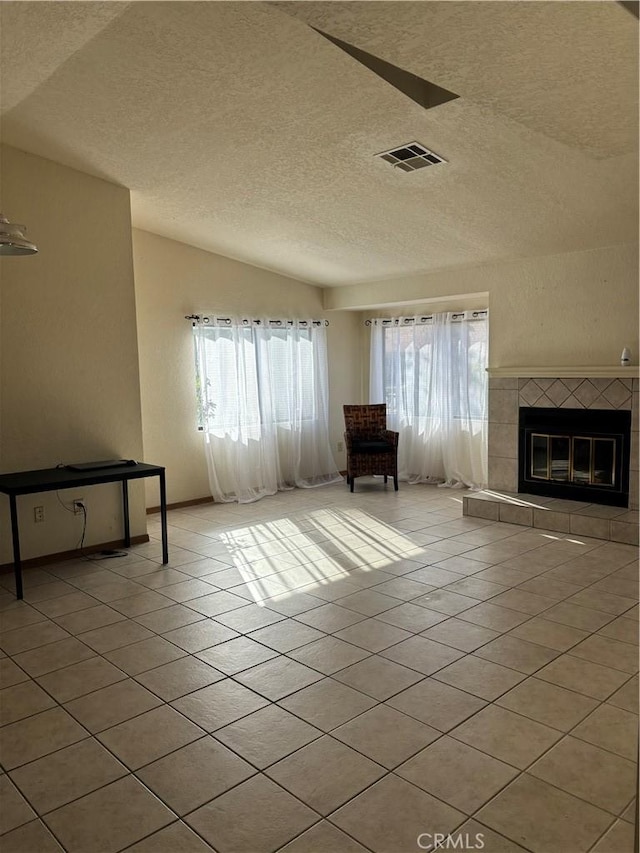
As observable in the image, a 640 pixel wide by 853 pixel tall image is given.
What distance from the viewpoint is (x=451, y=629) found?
327 centimetres

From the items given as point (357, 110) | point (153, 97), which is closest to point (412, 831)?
point (357, 110)

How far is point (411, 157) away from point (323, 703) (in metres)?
3.15

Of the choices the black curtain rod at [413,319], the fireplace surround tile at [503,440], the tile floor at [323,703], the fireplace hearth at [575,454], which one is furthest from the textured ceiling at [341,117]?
the tile floor at [323,703]

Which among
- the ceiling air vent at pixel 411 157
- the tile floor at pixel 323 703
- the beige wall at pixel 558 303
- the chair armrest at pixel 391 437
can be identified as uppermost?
the ceiling air vent at pixel 411 157

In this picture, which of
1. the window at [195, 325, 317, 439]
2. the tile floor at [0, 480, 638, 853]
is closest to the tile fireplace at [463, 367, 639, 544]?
the tile floor at [0, 480, 638, 853]

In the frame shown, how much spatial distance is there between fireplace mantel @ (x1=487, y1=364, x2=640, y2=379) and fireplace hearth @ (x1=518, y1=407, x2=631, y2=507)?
0.96ft

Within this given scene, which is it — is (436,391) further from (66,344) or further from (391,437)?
(66,344)

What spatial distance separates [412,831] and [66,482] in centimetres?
292

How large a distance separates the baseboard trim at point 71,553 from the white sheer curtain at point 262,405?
1.56 metres

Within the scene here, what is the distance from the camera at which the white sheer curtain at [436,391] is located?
22.4 feet

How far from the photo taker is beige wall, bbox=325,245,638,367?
5.04 metres

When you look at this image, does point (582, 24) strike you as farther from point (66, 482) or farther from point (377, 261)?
point (377, 261)

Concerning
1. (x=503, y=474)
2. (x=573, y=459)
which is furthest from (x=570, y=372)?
(x=503, y=474)

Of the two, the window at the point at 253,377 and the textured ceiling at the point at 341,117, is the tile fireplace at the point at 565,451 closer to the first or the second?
the textured ceiling at the point at 341,117
